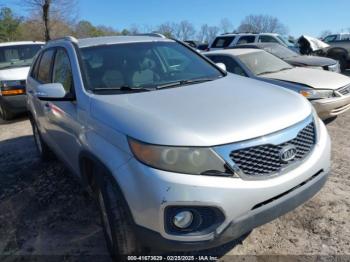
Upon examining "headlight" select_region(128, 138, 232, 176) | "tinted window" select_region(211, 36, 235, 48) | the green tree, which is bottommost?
the green tree

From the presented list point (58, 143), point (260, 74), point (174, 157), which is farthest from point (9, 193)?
point (260, 74)

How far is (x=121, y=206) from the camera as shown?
7.94ft

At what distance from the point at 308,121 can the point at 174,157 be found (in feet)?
3.67

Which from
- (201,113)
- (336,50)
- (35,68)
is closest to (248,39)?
(336,50)

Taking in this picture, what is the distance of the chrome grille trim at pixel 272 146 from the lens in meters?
2.18

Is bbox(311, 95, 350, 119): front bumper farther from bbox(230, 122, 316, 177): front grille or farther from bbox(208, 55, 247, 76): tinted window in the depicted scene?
bbox(230, 122, 316, 177): front grille

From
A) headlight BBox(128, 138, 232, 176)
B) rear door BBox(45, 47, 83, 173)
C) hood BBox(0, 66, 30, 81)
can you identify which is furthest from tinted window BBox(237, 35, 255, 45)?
headlight BBox(128, 138, 232, 176)

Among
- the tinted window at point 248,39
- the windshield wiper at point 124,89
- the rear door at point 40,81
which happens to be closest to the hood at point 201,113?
the windshield wiper at point 124,89

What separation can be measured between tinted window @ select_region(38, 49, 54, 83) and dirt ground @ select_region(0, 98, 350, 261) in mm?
1217

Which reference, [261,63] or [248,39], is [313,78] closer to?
[261,63]

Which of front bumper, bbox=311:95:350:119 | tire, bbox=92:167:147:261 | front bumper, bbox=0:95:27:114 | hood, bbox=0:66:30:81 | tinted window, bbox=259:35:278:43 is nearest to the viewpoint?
tire, bbox=92:167:147:261

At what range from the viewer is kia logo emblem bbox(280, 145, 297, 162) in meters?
2.33

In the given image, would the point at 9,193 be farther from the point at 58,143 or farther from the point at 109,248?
the point at 109,248

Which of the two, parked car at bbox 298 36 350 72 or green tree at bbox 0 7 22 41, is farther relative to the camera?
green tree at bbox 0 7 22 41
